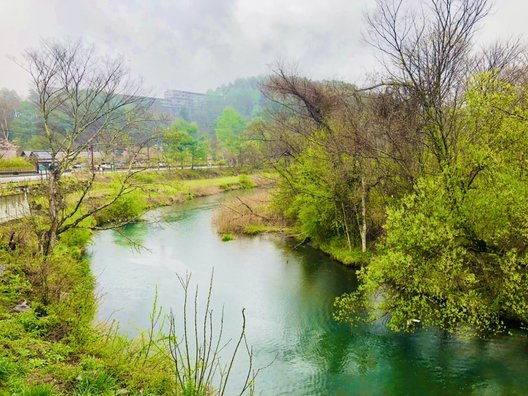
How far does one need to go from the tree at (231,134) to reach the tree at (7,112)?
32252 millimetres

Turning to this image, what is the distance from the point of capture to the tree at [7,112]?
55.6 meters

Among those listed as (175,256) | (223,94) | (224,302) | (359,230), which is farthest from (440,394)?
(223,94)

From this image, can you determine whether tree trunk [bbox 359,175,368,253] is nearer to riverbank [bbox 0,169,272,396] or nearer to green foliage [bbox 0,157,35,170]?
riverbank [bbox 0,169,272,396]

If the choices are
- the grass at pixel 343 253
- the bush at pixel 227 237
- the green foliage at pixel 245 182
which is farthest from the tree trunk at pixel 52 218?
the green foliage at pixel 245 182

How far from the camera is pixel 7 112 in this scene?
63688 mm

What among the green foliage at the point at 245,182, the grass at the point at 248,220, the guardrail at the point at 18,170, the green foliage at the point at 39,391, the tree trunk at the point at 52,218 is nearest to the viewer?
the green foliage at the point at 39,391

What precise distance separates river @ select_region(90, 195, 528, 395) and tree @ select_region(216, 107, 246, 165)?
43.7m

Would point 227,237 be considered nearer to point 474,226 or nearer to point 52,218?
point 52,218

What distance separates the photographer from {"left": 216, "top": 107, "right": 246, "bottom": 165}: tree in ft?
225

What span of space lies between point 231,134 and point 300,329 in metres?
68.8

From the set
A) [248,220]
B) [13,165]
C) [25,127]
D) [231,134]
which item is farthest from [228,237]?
[25,127]

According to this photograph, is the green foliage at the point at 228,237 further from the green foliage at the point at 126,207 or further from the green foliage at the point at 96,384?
the green foliage at the point at 96,384

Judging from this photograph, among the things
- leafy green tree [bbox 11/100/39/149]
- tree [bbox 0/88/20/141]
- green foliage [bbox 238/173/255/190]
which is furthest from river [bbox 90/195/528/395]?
leafy green tree [bbox 11/100/39/149]

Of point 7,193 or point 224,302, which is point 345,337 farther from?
point 7,193
